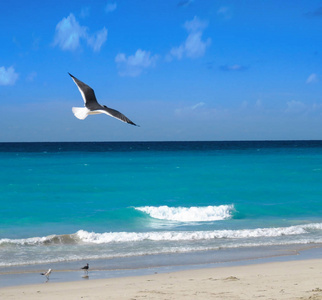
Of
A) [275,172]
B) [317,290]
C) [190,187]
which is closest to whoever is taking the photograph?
[317,290]

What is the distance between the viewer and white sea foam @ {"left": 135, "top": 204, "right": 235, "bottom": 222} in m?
18.6

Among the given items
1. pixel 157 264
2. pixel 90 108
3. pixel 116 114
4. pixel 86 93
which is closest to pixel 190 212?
pixel 157 264

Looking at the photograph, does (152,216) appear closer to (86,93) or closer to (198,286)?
(198,286)

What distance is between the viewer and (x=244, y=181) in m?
29.7

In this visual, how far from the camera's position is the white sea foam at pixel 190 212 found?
1859 cm

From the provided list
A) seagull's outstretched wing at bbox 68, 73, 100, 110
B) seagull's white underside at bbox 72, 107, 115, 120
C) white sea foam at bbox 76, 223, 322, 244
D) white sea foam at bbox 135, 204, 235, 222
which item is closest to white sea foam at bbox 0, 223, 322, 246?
white sea foam at bbox 76, 223, 322, 244

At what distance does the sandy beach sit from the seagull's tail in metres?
2.93

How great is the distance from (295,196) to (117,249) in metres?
14.1

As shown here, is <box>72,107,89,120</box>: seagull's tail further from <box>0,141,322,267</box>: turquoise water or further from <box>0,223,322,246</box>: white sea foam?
<box>0,223,322,246</box>: white sea foam

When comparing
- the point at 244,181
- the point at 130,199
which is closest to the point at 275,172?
the point at 244,181

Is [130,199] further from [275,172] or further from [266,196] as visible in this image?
[275,172]

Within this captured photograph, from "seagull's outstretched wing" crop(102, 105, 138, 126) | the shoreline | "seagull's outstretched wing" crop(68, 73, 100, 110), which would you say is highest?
"seagull's outstretched wing" crop(68, 73, 100, 110)

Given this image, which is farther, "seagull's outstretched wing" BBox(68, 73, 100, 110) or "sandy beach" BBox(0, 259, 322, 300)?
"sandy beach" BBox(0, 259, 322, 300)

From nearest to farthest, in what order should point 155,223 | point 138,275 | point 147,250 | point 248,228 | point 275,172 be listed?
1. point 138,275
2. point 147,250
3. point 248,228
4. point 155,223
5. point 275,172
